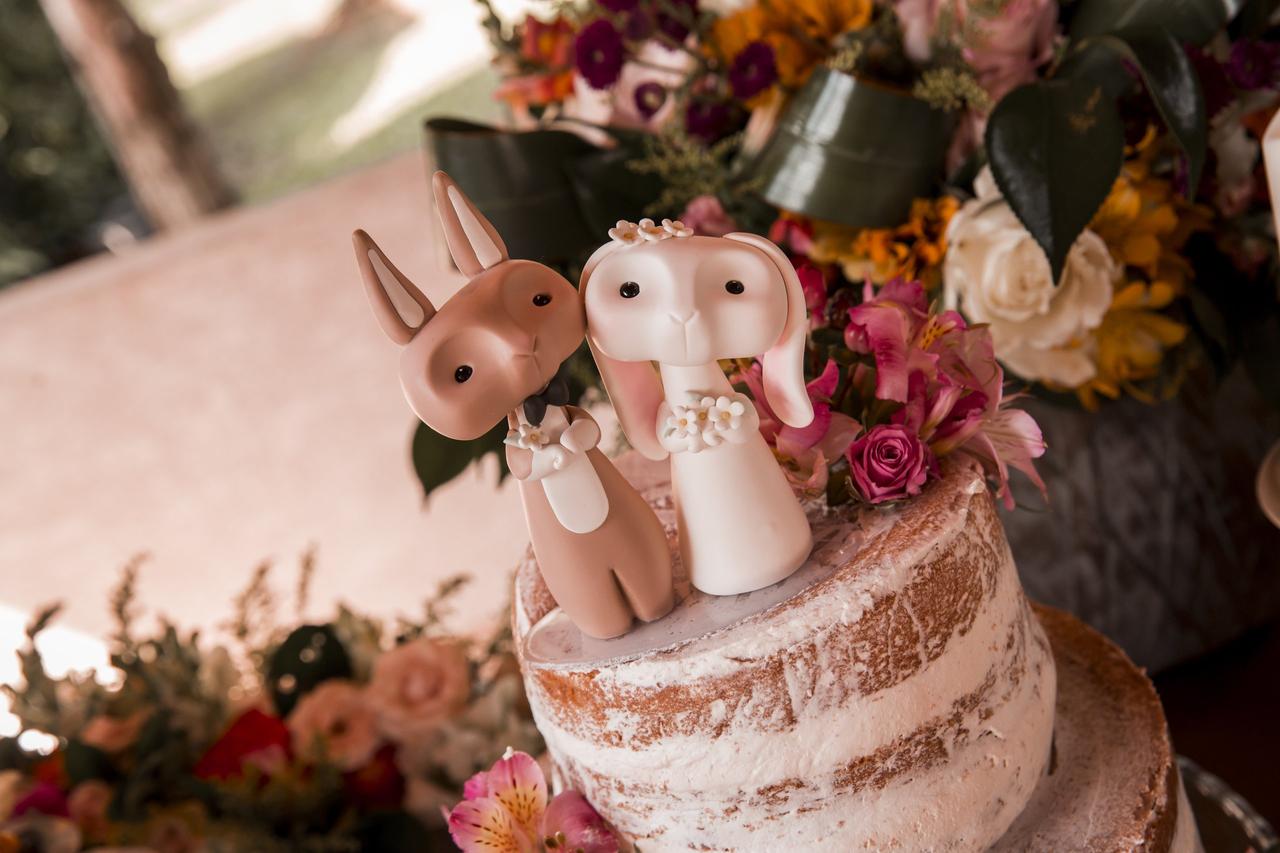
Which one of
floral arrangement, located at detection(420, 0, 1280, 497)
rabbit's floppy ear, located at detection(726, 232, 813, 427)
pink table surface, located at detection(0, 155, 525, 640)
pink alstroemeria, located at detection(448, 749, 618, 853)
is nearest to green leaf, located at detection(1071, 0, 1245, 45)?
floral arrangement, located at detection(420, 0, 1280, 497)

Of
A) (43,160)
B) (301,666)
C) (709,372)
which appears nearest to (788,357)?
(709,372)

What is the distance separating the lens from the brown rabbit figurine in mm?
513

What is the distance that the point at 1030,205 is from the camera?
75cm

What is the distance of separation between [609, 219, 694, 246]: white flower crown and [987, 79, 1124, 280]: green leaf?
307 mm

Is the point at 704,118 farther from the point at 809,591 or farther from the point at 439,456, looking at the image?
the point at 809,591

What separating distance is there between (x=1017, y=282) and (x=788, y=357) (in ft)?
1.04

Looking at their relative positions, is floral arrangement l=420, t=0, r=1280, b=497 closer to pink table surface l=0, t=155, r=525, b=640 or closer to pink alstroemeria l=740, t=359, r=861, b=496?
pink alstroemeria l=740, t=359, r=861, b=496

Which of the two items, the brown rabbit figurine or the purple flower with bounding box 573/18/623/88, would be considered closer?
the brown rabbit figurine

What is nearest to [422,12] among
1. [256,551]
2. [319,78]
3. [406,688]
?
[319,78]

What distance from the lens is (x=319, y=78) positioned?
84.7 inches

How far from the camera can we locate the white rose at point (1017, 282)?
31.8 inches

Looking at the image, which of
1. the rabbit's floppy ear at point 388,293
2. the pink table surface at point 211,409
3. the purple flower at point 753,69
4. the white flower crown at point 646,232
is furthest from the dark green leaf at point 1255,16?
the pink table surface at point 211,409

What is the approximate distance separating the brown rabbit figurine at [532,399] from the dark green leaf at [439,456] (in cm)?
43

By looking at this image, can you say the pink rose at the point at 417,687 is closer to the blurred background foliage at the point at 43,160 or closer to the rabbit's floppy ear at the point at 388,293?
the rabbit's floppy ear at the point at 388,293
